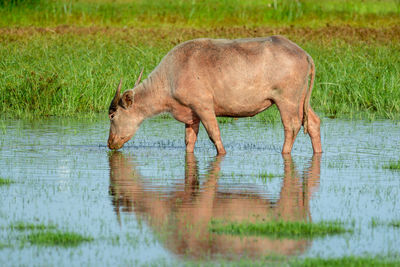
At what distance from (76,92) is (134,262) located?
1005 centimetres

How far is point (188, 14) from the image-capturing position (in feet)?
97.7

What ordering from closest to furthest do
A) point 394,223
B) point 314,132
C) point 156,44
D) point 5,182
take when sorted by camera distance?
point 394,223 < point 5,182 < point 314,132 < point 156,44

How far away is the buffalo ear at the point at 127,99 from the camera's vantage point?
11.9 m

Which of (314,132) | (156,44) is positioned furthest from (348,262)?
(156,44)

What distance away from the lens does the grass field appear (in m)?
15.7

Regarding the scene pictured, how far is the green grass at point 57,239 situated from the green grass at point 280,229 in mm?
1026

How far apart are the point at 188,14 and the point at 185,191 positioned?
71.0ft

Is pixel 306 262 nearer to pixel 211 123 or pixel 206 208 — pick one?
pixel 206 208

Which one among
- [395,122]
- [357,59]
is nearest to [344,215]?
[395,122]

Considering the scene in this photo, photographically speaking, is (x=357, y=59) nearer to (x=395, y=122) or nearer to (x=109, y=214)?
(x=395, y=122)

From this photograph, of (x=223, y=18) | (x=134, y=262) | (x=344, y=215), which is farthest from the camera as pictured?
(x=223, y=18)

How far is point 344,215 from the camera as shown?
753 cm

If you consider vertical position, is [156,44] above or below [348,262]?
above

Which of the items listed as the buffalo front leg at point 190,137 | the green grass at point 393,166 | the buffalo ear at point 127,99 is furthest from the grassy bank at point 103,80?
the green grass at point 393,166
